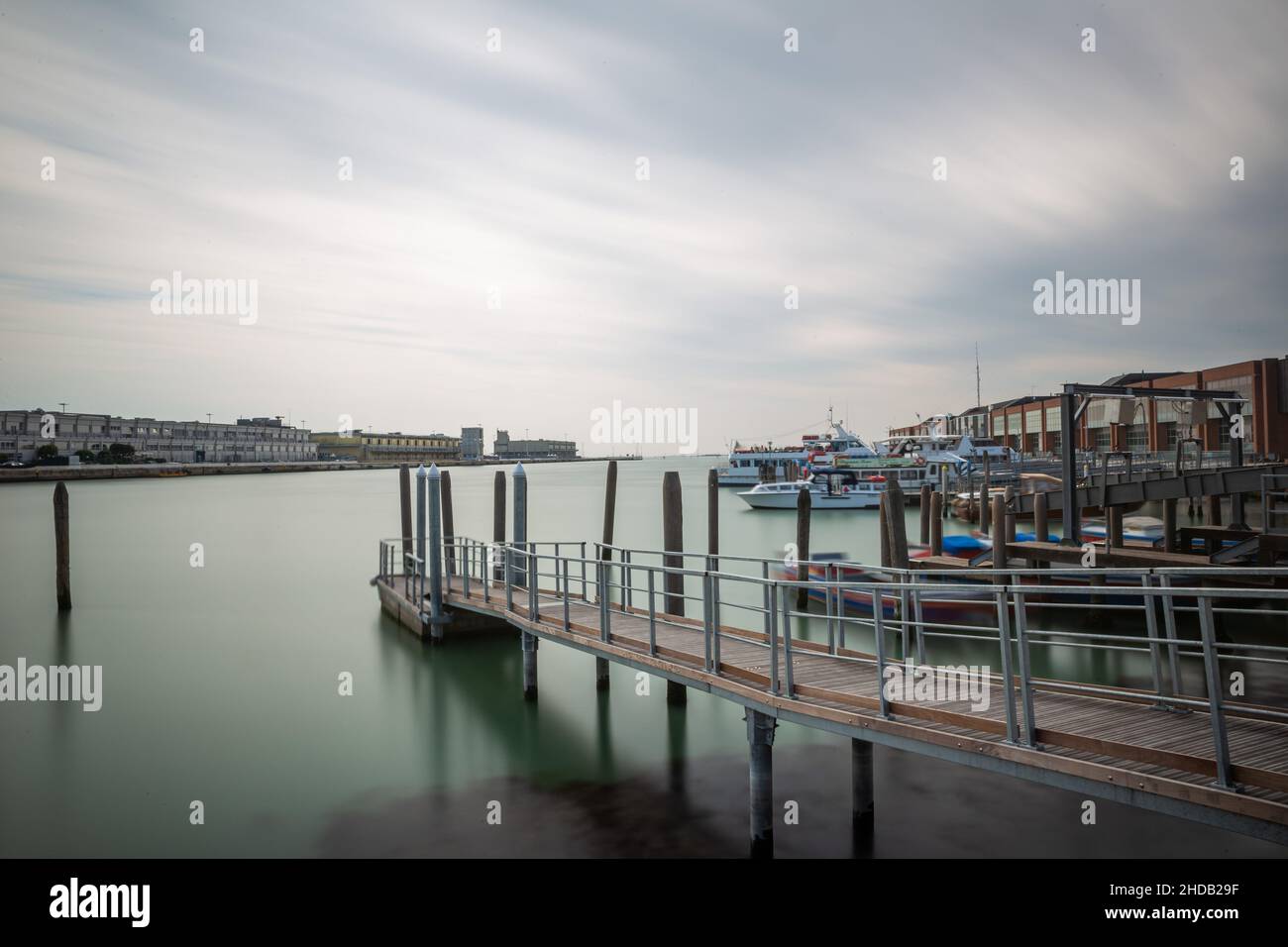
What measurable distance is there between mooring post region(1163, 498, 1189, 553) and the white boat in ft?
100

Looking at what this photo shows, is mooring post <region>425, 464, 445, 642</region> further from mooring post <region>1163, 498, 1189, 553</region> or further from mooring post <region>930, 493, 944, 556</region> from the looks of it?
mooring post <region>1163, 498, 1189, 553</region>

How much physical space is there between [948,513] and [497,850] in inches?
1628

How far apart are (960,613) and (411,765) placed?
37.9ft

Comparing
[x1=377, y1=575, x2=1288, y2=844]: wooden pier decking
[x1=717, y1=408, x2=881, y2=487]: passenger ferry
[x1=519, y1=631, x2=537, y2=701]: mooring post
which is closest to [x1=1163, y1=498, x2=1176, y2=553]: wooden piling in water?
[x1=377, y1=575, x2=1288, y2=844]: wooden pier decking

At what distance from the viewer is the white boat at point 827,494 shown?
51.3 meters

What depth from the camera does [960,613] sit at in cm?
1695

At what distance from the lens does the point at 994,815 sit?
8523 millimetres

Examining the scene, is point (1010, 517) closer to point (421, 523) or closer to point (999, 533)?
point (999, 533)

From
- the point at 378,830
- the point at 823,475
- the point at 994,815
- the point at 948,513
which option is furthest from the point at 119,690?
the point at 823,475

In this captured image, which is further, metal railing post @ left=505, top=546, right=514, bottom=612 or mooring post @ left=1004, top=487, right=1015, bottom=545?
mooring post @ left=1004, top=487, right=1015, bottom=545

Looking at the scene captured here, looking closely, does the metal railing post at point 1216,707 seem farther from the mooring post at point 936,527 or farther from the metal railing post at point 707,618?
the mooring post at point 936,527

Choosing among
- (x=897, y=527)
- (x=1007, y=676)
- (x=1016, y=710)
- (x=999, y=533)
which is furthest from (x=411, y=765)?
(x=999, y=533)

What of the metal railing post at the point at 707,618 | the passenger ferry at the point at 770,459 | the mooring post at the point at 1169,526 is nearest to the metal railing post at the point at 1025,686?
the metal railing post at the point at 707,618

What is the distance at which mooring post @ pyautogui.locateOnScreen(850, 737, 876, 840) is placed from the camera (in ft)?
27.5
